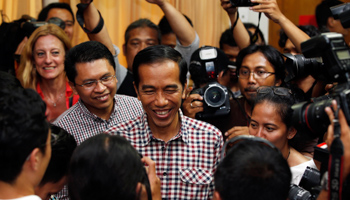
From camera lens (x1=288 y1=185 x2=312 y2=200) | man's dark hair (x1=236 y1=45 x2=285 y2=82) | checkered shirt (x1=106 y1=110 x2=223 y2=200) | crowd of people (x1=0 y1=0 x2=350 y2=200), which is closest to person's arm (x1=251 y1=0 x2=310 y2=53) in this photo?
crowd of people (x1=0 y1=0 x2=350 y2=200)

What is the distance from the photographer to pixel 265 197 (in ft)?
3.61

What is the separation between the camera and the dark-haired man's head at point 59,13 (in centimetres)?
319

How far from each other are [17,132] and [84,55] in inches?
36.6

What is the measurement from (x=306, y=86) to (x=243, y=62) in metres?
0.37

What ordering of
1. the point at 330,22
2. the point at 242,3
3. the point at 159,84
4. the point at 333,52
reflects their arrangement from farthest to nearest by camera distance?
1. the point at 330,22
2. the point at 242,3
3. the point at 159,84
4. the point at 333,52

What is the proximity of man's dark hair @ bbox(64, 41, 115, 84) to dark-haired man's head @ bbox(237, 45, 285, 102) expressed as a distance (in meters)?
0.75

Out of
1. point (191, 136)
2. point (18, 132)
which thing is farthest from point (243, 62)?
point (18, 132)

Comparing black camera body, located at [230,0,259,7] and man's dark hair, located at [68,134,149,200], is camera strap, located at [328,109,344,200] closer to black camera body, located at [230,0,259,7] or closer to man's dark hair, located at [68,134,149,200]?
man's dark hair, located at [68,134,149,200]

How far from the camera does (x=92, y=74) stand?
201cm

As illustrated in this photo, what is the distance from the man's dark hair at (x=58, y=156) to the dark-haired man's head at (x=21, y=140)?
0.22 metres

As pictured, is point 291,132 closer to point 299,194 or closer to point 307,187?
point 307,187

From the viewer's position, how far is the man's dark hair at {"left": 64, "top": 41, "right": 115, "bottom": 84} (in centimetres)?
203

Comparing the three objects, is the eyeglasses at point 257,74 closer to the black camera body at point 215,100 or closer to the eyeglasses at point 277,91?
the black camera body at point 215,100

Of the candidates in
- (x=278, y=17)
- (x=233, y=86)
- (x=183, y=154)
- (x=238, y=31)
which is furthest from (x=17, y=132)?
(x=233, y=86)
